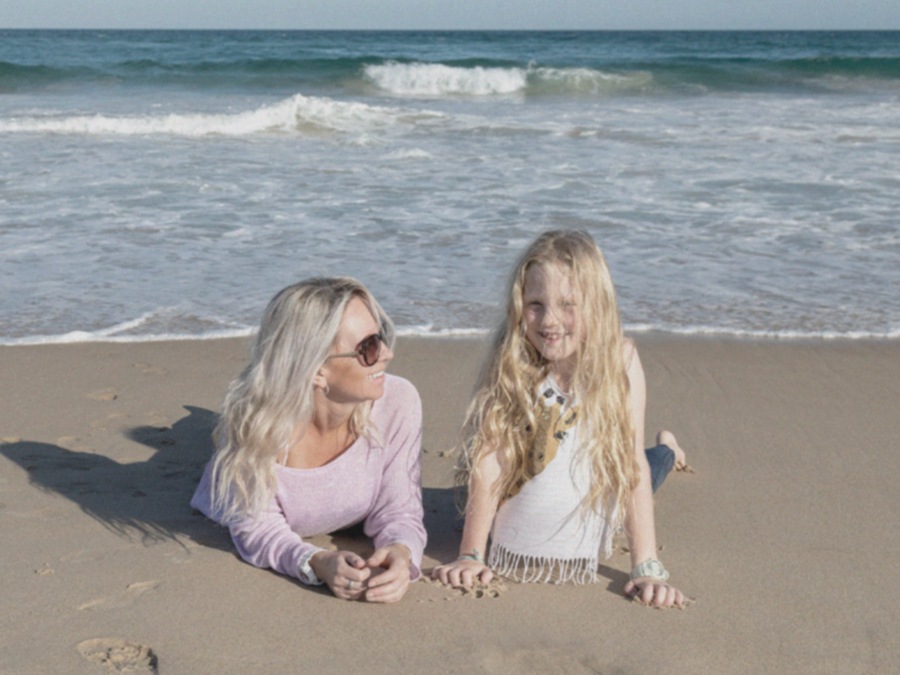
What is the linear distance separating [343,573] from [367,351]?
0.62 m

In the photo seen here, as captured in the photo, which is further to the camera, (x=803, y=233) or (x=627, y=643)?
(x=803, y=233)

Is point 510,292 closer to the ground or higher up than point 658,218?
higher up

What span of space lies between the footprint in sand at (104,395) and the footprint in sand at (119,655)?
2.15m

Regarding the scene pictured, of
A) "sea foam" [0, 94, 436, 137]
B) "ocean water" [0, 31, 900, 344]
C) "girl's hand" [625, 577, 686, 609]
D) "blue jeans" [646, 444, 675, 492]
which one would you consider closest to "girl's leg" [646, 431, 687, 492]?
"blue jeans" [646, 444, 675, 492]

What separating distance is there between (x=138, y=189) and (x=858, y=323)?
6573mm

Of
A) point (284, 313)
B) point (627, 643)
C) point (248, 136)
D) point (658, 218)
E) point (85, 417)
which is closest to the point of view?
point (627, 643)

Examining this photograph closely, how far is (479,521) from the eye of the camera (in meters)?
3.18

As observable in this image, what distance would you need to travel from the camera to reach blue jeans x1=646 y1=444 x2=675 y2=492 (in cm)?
368

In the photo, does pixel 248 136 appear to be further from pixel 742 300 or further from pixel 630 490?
pixel 630 490

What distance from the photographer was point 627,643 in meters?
2.75

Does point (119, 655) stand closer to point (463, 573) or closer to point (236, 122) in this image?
point (463, 573)

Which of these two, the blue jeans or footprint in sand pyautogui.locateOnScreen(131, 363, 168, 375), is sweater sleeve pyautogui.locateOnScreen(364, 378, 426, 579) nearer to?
the blue jeans

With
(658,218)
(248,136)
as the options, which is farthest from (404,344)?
(248,136)

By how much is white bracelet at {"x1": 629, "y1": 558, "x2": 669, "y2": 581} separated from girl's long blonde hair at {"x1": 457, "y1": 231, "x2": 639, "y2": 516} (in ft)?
0.61
